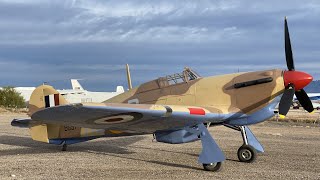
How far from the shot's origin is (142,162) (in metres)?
10.6

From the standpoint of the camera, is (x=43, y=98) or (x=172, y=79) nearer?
(x=172, y=79)

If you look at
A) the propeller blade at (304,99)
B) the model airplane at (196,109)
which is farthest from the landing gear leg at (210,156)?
the propeller blade at (304,99)

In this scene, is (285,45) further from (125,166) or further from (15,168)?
(15,168)

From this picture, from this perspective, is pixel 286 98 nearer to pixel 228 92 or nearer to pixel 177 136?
pixel 228 92

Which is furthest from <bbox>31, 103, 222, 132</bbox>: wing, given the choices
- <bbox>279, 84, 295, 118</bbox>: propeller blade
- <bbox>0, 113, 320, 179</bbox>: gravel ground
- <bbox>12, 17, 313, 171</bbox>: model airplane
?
<bbox>279, 84, 295, 118</bbox>: propeller blade

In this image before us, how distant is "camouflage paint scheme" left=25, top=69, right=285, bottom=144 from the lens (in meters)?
8.63

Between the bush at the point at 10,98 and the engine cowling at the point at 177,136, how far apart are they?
64.6 meters

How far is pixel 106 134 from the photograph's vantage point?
11883mm

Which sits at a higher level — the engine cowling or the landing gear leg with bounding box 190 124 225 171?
the engine cowling

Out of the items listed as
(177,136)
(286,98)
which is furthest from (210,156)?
(286,98)

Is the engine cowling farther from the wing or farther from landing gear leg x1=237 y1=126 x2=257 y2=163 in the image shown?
landing gear leg x1=237 y1=126 x2=257 y2=163

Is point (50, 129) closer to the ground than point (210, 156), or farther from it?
farther from it

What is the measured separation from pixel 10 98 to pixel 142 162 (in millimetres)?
66342

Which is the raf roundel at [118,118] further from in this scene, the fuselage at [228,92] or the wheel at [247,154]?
the wheel at [247,154]
